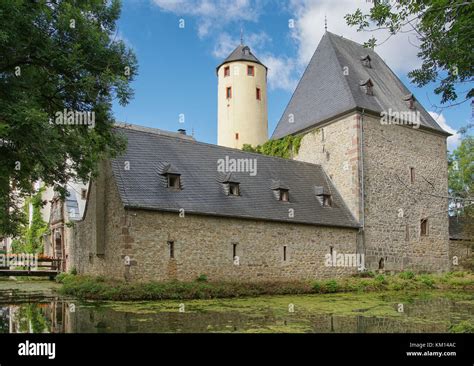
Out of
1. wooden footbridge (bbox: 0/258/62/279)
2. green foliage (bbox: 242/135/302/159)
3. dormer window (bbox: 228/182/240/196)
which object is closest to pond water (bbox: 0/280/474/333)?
dormer window (bbox: 228/182/240/196)

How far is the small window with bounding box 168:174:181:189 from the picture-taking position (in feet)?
63.4

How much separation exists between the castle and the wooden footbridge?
13.9 ft

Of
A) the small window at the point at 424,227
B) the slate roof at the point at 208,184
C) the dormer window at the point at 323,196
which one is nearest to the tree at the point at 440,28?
the slate roof at the point at 208,184

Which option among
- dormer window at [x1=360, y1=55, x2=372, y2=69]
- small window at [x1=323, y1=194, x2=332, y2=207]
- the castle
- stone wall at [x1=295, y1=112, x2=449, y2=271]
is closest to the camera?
the castle

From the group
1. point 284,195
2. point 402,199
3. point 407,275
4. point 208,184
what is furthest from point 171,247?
point 402,199

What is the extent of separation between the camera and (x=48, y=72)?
12453 millimetres

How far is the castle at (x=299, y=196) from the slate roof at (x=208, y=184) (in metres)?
0.06

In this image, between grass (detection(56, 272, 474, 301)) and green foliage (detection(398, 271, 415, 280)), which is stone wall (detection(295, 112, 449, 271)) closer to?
green foliage (detection(398, 271, 415, 280))

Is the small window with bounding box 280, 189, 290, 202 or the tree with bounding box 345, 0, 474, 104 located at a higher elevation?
the tree with bounding box 345, 0, 474, 104

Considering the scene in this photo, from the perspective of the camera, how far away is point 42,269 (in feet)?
98.9

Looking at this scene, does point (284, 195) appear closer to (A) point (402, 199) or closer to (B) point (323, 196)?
(B) point (323, 196)

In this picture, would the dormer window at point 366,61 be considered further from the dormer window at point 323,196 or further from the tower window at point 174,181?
the tower window at point 174,181
